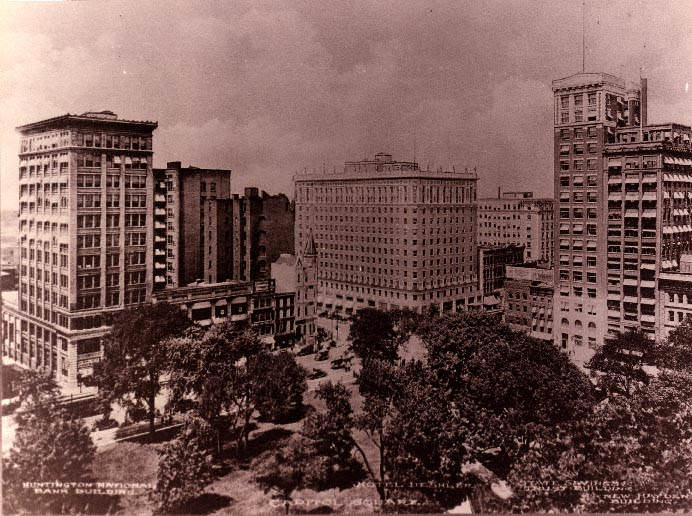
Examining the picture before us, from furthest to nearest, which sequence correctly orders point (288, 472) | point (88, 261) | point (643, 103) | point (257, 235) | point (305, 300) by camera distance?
1. point (257, 235)
2. point (643, 103)
3. point (305, 300)
4. point (88, 261)
5. point (288, 472)

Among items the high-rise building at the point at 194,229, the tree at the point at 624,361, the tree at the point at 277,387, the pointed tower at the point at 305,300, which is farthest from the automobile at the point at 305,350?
the tree at the point at 624,361

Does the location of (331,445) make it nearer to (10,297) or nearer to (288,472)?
(288,472)

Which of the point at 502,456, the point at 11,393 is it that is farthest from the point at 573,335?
the point at 11,393

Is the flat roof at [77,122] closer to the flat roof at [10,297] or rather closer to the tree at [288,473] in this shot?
the flat roof at [10,297]

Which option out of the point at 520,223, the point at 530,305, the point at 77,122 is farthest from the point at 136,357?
the point at 520,223

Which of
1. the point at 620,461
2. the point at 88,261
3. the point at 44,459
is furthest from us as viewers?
the point at 88,261

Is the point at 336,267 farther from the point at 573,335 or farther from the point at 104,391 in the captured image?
the point at 104,391
